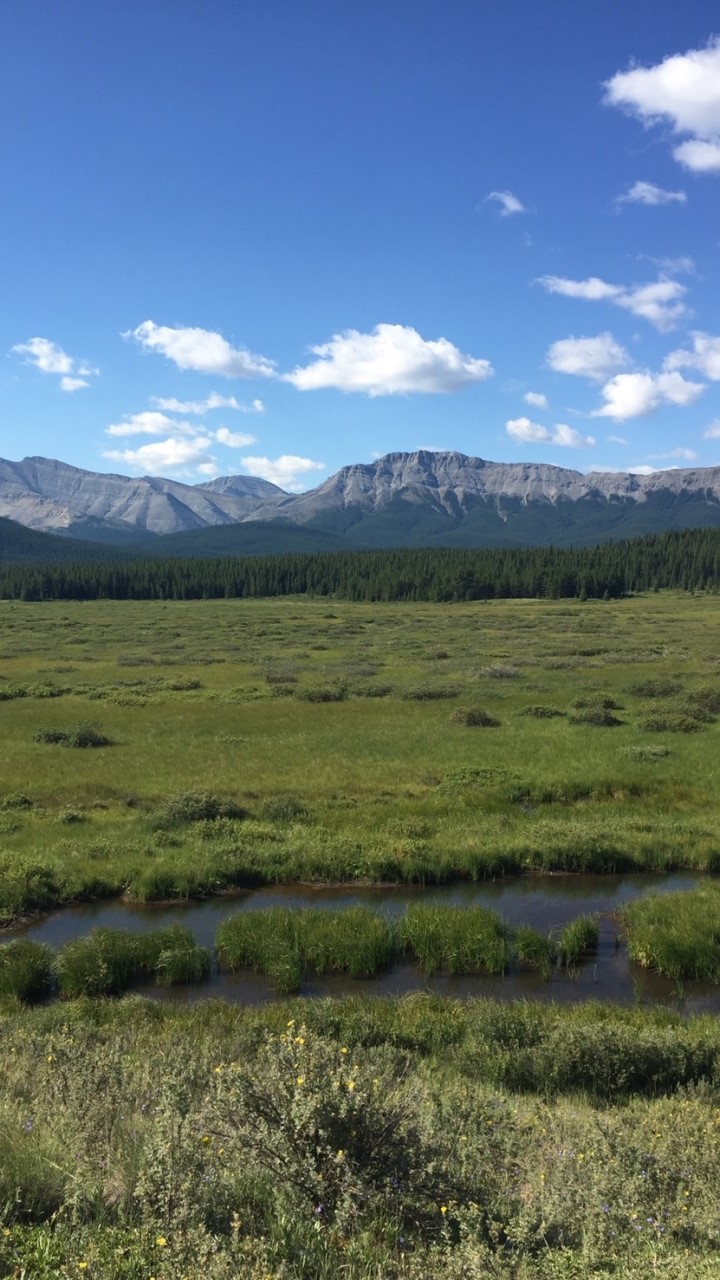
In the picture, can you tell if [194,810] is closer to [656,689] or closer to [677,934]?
[677,934]

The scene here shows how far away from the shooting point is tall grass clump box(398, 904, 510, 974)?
17312 millimetres

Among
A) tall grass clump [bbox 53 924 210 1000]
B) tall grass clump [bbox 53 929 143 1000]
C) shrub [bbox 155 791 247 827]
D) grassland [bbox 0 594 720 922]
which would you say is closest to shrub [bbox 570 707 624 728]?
grassland [bbox 0 594 720 922]

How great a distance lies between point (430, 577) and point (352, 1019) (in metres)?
162

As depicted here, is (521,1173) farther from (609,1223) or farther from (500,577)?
(500,577)

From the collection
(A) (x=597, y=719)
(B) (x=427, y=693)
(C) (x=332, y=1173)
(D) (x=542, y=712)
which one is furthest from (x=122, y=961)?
(B) (x=427, y=693)

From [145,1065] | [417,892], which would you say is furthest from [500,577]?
[145,1065]

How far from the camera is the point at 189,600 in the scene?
18475cm

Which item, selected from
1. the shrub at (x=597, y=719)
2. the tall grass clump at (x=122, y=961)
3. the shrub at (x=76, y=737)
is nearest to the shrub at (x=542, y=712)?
the shrub at (x=597, y=719)

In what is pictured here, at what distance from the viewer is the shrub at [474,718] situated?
41.2m

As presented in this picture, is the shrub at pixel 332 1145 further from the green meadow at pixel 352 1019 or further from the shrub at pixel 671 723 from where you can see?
the shrub at pixel 671 723

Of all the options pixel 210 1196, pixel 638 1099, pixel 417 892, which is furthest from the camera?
pixel 417 892

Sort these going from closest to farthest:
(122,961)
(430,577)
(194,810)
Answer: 1. (122,961)
2. (194,810)
3. (430,577)

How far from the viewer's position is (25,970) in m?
16.1

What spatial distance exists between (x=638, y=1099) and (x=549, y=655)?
58.2m
